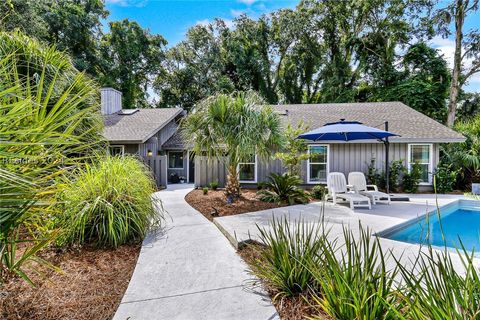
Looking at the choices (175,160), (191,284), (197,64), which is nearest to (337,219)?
(191,284)

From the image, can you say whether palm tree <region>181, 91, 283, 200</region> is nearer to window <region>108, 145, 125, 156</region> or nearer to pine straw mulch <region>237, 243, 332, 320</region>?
pine straw mulch <region>237, 243, 332, 320</region>

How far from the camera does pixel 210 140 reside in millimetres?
7480

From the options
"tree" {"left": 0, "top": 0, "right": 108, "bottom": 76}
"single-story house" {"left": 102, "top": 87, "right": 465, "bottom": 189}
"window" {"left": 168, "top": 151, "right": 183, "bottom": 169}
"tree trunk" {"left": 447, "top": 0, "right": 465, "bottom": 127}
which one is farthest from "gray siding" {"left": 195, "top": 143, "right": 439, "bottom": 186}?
"tree" {"left": 0, "top": 0, "right": 108, "bottom": 76}

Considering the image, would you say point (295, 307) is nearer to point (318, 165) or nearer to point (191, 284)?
point (191, 284)

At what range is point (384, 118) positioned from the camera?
13461 mm

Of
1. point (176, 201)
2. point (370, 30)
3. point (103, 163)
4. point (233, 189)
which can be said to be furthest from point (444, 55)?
point (103, 163)

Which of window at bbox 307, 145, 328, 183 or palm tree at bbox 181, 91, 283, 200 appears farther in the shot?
window at bbox 307, 145, 328, 183

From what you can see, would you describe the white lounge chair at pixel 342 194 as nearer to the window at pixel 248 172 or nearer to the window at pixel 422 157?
the window at pixel 248 172

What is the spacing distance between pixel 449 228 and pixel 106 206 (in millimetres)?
8091

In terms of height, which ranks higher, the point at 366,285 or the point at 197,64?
the point at 197,64

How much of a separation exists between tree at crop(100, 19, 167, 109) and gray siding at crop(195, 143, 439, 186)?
54.0 ft

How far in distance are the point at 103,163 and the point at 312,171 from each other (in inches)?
379

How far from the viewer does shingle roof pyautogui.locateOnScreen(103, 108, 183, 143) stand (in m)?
12.8

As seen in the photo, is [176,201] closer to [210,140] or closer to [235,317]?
[210,140]
